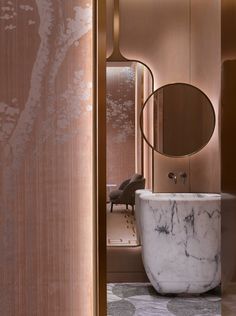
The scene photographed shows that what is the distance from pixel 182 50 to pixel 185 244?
4.60 ft

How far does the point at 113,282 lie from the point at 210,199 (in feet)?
2.95

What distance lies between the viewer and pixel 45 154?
1.21 meters

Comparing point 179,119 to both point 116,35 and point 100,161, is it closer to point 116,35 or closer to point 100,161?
point 116,35

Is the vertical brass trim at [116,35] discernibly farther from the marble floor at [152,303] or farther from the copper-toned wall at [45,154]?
the marble floor at [152,303]

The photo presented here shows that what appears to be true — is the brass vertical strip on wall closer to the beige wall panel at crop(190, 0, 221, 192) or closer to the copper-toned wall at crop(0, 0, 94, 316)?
the copper-toned wall at crop(0, 0, 94, 316)

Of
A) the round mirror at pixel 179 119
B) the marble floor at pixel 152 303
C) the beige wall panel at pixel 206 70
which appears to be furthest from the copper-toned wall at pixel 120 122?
the marble floor at pixel 152 303

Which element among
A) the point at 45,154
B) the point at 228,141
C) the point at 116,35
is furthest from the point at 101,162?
the point at 116,35

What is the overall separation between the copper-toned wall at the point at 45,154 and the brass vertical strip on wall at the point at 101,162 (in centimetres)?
3

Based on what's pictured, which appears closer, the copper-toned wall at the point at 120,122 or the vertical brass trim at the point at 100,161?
the vertical brass trim at the point at 100,161

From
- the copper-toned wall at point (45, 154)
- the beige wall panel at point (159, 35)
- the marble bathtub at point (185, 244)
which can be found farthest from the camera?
the beige wall panel at point (159, 35)

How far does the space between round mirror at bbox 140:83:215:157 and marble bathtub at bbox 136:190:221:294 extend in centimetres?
45

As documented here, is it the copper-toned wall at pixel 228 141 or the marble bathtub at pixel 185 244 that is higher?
the copper-toned wall at pixel 228 141

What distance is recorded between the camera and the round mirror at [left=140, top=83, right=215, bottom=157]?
2.64 meters

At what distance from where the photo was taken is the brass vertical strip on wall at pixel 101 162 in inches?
48.7
